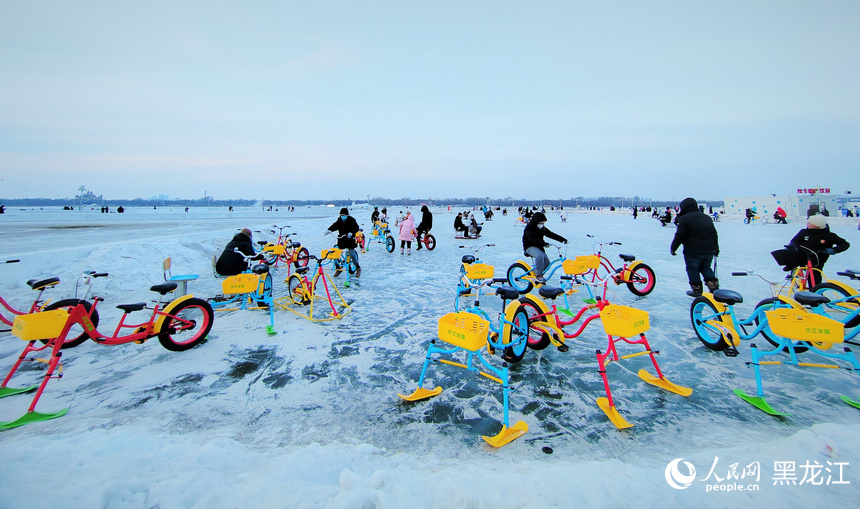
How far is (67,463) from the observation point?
2.38 meters

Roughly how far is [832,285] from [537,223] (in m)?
4.37

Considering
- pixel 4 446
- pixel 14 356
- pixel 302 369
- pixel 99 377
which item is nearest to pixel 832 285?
pixel 302 369

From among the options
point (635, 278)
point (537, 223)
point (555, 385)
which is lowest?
point (555, 385)

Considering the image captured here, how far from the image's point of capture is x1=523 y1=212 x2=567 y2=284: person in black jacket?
7.18m

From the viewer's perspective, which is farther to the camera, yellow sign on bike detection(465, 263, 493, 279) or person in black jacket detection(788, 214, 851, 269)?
yellow sign on bike detection(465, 263, 493, 279)

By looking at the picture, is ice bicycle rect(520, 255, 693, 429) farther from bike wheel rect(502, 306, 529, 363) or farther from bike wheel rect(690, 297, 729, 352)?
bike wheel rect(690, 297, 729, 352)

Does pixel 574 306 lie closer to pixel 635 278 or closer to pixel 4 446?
pixel 635 278

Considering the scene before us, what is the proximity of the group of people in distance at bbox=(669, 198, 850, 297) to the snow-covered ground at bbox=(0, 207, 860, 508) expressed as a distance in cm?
85

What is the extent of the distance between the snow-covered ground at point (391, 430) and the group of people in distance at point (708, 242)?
85 cm

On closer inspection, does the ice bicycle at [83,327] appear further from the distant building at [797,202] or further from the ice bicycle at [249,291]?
the distant building at [797,202]

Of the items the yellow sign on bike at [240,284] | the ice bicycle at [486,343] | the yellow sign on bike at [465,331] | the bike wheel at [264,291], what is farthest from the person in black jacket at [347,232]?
the yellow sign on bike at [465,331]

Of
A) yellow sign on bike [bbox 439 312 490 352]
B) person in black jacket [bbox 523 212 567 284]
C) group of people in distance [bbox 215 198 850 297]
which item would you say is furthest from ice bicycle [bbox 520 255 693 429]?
group of people in distance [bbox 215 198 850 297]

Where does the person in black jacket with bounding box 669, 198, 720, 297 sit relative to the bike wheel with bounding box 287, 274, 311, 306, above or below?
above

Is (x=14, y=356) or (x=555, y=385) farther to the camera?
(x=14, y=356)
